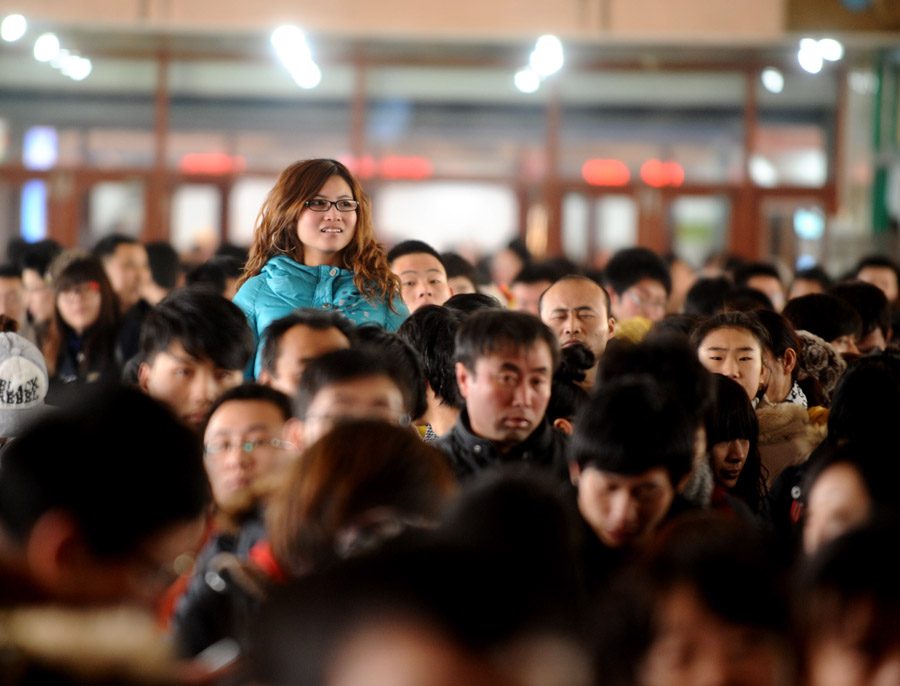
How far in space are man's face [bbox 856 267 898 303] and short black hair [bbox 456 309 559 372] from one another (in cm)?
456

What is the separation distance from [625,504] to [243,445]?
0.83 metres

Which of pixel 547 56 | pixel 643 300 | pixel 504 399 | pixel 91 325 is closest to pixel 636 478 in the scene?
pixel 504 399

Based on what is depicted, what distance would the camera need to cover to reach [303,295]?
3922 millimetres

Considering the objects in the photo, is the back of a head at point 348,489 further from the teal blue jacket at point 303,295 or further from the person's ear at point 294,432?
the teal blue jacket at point 303,295

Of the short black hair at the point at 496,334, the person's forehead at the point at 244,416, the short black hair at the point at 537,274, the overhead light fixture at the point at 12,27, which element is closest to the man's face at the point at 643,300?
the short black hair at the point at 537,274

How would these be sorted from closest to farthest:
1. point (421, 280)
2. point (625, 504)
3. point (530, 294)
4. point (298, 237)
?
point (625, 504)
point (298, 237)
point (421, 280)
point (530, 294)

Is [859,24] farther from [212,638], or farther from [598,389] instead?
[212,638]

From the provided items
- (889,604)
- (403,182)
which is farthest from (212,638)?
(403,182)

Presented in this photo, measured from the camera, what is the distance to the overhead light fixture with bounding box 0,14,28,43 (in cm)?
1055

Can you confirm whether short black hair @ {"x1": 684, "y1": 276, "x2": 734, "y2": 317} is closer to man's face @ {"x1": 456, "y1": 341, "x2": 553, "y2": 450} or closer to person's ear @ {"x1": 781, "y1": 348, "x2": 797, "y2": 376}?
person's ear @ {"x1": 781, "y1": 348, "x2": 797, "y2": 376}

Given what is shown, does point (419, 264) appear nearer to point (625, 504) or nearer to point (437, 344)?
point (437, 344)

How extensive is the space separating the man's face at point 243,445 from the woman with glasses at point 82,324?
2742 millimetres

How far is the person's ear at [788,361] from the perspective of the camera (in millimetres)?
3986

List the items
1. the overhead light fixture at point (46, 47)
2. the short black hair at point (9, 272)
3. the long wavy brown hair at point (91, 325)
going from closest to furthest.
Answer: the long wavy brown hair at point (91, 325) < the short black hair at point (9, 272) < the overhead light fixture at point (46, 47)
